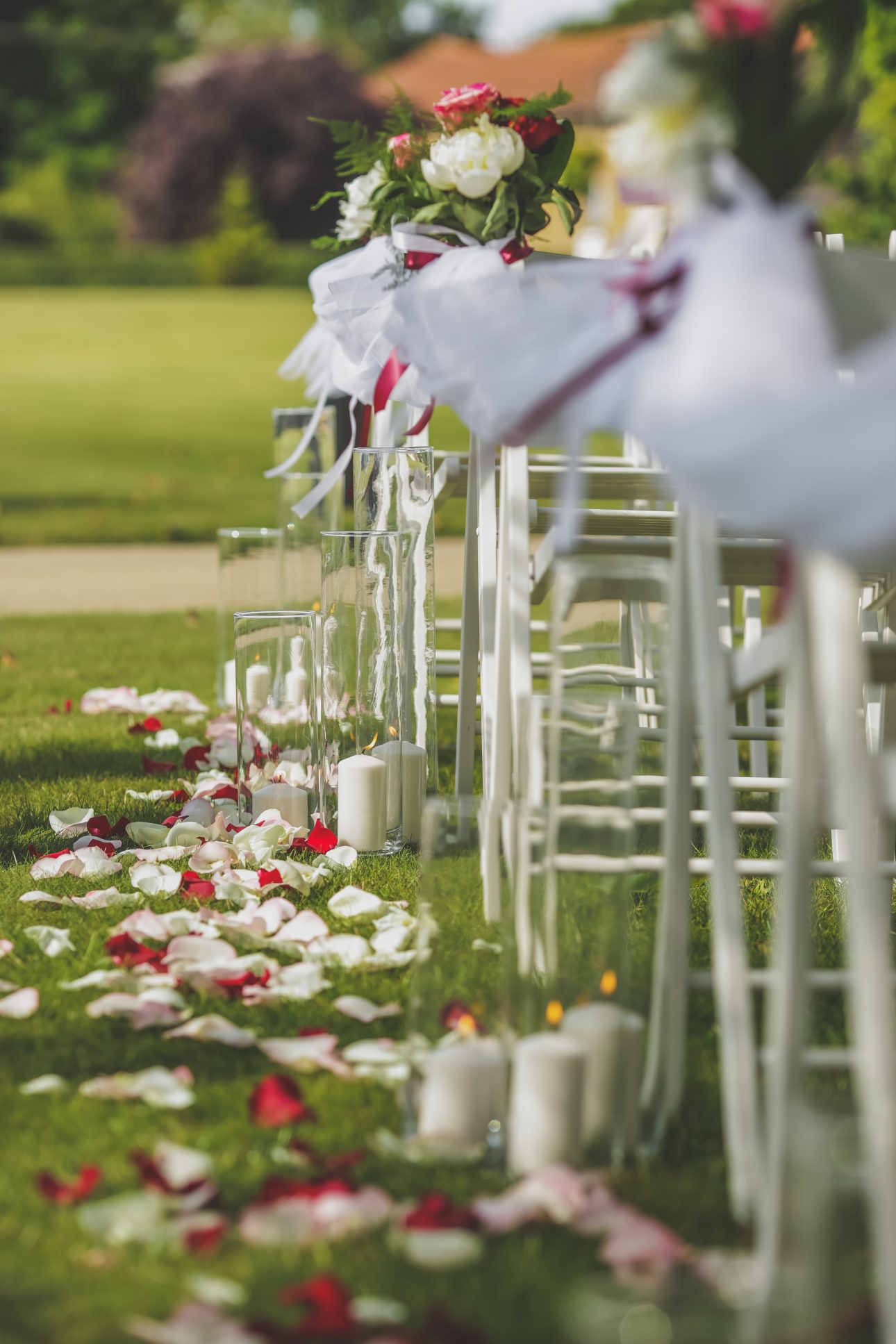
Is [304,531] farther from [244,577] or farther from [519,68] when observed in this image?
[519,68]

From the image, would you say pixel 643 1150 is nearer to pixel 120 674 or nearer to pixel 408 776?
pixel 408 776

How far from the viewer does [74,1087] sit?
81.8 inches

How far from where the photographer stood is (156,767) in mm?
3969

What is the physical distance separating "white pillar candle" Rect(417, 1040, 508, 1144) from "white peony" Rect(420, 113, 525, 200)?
5.97 ft

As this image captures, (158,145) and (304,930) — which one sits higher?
(158,145)

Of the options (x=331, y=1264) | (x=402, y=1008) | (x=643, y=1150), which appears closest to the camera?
(x=331, y=1264)

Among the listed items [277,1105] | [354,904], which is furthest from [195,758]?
[277,1105]

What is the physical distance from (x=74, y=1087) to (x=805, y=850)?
110cm

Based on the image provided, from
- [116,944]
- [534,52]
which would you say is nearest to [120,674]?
[116,944]

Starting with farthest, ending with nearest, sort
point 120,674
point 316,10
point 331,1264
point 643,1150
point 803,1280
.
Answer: point 316,10 < point 120,674 < point 643,1150 < point 331,1264 < point 803,1280

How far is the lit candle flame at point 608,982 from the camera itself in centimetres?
193

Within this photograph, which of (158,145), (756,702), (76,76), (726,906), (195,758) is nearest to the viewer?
(726,906)

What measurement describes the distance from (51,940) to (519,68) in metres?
44.4

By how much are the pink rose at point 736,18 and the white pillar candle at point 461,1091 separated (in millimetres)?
1151
